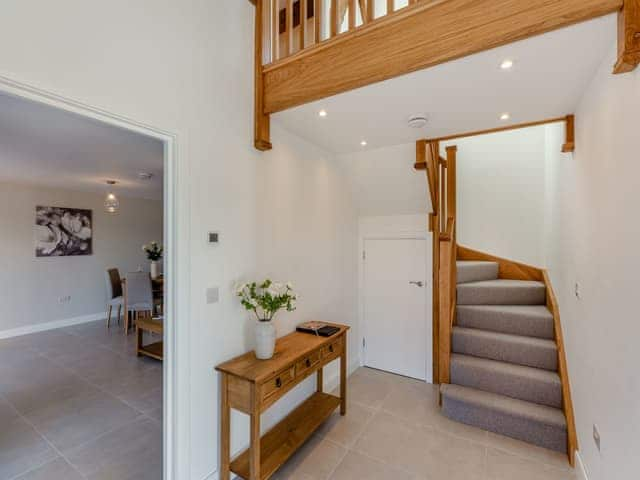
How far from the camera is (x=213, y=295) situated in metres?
1.91

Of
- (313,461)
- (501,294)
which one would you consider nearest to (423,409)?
(313,461)

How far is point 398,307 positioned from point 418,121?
2.11m

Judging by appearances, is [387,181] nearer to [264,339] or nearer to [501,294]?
[501,294]

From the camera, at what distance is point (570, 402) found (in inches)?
87.8

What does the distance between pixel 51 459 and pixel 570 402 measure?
379 cm

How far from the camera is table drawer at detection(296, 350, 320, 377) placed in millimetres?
2111

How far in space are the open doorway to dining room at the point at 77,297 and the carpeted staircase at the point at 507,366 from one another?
2502mm

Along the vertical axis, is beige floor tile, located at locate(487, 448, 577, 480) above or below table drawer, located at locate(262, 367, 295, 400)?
below

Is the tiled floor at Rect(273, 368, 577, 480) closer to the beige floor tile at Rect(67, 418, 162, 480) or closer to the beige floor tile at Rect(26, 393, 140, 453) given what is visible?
the beige floor tile at Rect(67, 418, 162, 480)

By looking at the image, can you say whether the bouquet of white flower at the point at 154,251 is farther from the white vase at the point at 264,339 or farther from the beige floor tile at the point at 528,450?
the beige floor tile at the point at 528,450

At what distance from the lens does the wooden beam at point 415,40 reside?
4.34 ft

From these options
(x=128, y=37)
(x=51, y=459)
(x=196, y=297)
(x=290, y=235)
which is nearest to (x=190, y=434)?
(x=196, y=297)

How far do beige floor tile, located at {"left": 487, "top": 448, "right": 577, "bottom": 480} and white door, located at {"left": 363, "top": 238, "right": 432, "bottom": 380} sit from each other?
116 cm

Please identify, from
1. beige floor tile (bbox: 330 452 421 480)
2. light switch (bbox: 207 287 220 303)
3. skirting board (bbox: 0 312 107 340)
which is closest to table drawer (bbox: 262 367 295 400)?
light switch (bbox: 207 287 220 303)
